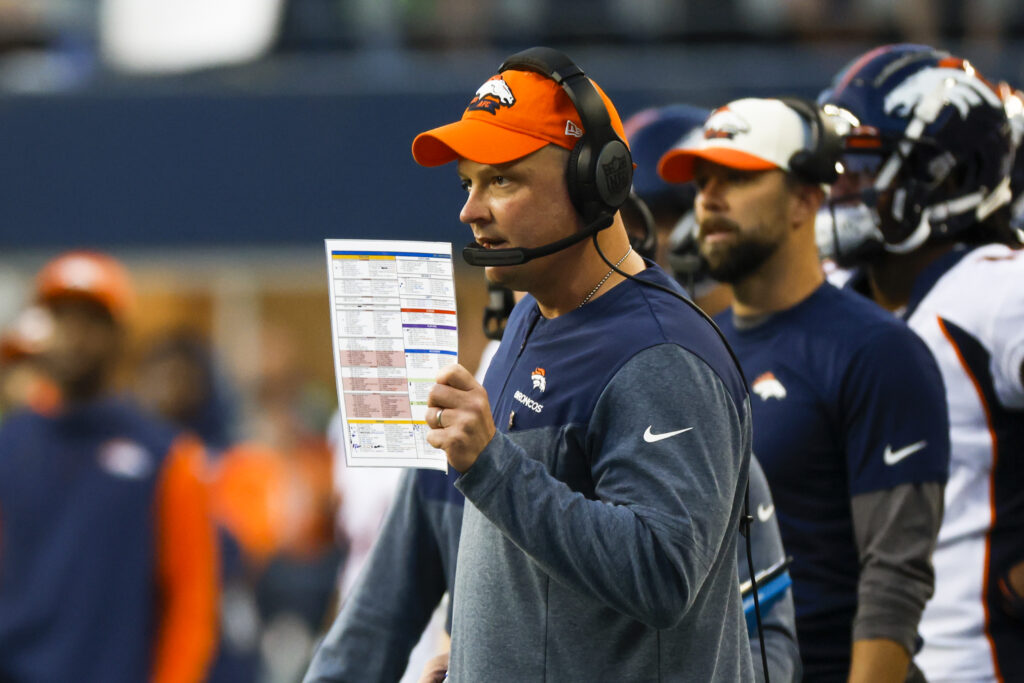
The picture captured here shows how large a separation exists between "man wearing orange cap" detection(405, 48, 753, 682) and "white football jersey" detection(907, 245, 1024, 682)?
4.17ft

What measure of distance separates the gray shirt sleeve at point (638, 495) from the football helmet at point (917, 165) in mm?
1729

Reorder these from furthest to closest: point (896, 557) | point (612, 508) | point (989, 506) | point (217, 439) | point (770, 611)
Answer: point (217, 439) < point (989, 506) < point (896, 557) < point (770, 611) < point (612, 508)

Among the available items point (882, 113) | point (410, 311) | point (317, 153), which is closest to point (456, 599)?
point (410, 311)

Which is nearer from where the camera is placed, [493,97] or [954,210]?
[493,97]

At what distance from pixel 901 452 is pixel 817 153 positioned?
0.78m

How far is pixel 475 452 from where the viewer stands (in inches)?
87.0

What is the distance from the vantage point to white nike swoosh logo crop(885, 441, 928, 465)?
11.1 feet

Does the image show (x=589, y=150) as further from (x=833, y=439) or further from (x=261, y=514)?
(x=261, y=514)

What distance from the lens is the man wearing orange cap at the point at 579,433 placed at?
2.21m

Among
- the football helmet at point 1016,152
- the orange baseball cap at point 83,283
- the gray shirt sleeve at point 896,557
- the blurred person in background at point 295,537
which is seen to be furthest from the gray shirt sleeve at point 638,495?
the blurred person in background at point 295,537

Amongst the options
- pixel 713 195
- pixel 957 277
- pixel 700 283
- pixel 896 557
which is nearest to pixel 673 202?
pixel 700 283

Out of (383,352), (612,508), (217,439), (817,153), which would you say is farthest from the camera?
(217,439)

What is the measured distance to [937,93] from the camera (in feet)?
13.2

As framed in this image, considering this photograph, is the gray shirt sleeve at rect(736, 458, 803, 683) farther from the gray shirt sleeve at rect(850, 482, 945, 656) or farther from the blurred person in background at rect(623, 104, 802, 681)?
the gray shirt sleeve at rect(850, 482, 945, 656)
